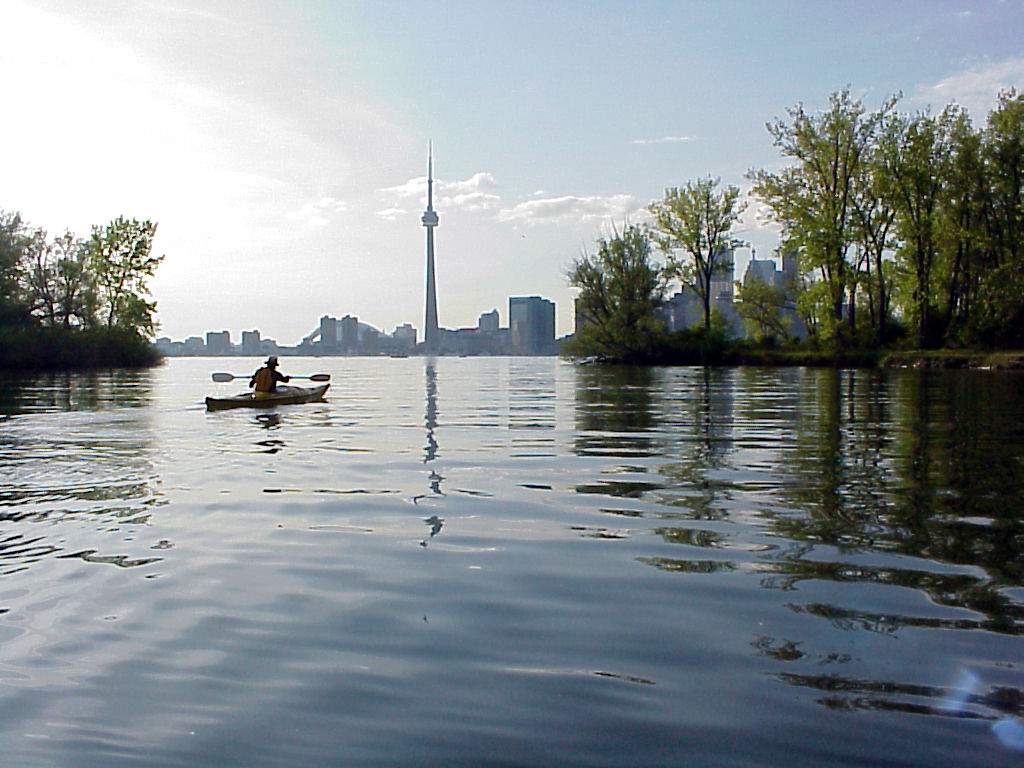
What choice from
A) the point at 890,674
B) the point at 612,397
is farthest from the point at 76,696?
the point at 612,397

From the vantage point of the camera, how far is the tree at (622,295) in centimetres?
6825

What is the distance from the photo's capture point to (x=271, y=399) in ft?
80.0

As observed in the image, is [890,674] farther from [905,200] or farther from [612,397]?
[905,200]

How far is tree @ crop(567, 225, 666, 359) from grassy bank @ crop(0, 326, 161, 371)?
34982mm

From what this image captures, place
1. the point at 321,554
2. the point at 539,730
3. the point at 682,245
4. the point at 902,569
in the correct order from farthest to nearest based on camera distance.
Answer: the point at 682,245 < the point at 321,554 < the point at 902,569 < the point at 539,730

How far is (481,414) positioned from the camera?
22.0 meters

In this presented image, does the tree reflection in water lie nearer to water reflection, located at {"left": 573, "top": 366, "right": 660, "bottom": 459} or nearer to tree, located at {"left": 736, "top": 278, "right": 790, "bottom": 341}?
water reflection, located at {"left": 573, "top": 366, "right": 660, "bottom": 459}

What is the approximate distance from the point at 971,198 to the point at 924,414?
39.1 metres

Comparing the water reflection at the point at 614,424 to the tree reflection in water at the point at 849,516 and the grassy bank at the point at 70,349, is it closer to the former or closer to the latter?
the tree reflection in water at the point at 849,516

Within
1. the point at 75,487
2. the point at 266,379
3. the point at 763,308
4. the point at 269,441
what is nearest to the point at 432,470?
the point at 75,487

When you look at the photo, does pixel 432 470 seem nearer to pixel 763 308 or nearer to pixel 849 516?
pixel 849 516

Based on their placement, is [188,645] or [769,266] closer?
[188,645]

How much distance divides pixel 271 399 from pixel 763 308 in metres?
45.3

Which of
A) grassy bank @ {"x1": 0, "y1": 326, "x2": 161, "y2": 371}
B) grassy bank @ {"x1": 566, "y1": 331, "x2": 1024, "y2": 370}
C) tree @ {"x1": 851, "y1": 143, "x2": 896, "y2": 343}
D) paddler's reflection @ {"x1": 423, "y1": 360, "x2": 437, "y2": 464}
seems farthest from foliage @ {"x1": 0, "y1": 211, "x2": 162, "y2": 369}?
tree @ {"x1": 851, "y1": 143, "x2": 896, "y2": 343}
